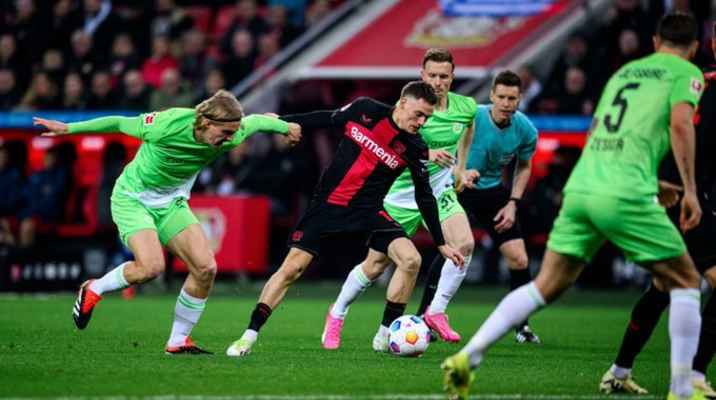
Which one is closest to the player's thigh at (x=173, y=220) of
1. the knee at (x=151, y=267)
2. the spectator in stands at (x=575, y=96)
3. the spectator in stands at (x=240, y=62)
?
the knee at (x=151, y=267)

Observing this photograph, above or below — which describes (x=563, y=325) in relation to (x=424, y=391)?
below

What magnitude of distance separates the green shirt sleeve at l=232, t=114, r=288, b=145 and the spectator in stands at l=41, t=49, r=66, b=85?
575 inches

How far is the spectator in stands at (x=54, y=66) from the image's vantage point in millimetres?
24859

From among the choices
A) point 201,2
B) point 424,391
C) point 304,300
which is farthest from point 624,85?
point 201,2

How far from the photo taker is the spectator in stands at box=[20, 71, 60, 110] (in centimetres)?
2389

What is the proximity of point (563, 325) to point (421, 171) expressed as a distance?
4675mm

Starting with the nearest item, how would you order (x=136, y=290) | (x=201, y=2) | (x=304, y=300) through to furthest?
1. (x=304, y=300)
2. (x=136, y=290)
3. (x=201, y=2)

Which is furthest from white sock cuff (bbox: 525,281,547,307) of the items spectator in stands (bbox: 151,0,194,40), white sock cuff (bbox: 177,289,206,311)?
spectator in stands (bbox: 151,0,194,40)

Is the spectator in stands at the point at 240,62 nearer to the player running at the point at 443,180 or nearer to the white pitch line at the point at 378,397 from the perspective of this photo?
the player running at the point at 443,180

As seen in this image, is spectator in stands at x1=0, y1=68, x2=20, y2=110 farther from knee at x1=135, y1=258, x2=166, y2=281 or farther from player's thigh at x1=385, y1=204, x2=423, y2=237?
knee at x1=135, y1=258, x2=166, y2=281

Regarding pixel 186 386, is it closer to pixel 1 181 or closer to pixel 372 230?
pixel 372 230

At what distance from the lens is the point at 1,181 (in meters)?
21.6

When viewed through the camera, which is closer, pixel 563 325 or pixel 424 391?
pixel 424 391

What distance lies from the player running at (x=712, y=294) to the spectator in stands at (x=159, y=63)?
1608 centimetres
